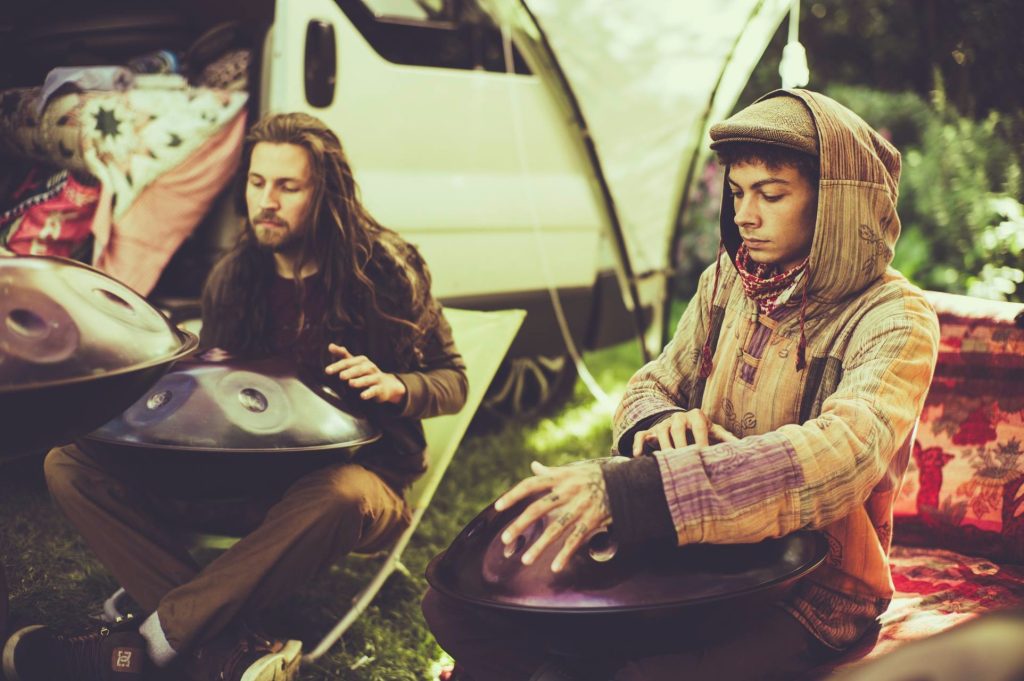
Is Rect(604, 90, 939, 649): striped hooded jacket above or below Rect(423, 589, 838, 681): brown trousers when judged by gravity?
above

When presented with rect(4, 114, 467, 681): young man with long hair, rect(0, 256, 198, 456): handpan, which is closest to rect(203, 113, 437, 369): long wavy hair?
rect(4, 114, 467, 681): young man with long hair

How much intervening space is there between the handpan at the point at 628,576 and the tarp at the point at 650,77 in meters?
3.28

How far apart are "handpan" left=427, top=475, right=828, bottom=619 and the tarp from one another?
328 centimetres

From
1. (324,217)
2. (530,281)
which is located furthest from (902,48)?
(324,217)

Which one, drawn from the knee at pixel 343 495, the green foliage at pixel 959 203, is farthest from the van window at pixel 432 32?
the green foliage at pixel 959 203

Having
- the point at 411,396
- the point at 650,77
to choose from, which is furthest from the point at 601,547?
the point at 650,77

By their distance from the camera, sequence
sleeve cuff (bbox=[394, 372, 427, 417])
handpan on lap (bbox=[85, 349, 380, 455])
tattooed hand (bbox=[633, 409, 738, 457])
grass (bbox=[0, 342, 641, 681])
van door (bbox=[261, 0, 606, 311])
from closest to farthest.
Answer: tattooed hand (bbox=[633, 409, 738, 457]) < handpan on lap (bbox=[85, 349, 380, 455]) < sleeve cuff (bbox=[394, 372, 427, 417]) < grass (bbox=[0, 342, 641, 681]) < van door (bbox=[261, 0, 606, 311])

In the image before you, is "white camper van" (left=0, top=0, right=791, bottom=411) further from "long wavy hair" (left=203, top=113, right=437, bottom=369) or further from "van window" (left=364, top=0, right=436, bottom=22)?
"long wavy hair" (left=203, top=113, right=437, bottom=369)

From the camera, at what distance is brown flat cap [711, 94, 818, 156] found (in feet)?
6.19

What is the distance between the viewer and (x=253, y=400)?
91.1 inches

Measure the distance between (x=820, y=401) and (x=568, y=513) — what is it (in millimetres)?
622

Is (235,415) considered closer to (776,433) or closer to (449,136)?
(776,433)

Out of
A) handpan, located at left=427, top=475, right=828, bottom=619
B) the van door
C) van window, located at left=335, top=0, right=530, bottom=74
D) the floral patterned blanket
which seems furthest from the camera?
van window, located at left=335, top=0, right=530, bottom=74

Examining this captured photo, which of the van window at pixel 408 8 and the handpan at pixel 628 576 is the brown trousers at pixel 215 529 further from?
the van window at pixel 408 8
